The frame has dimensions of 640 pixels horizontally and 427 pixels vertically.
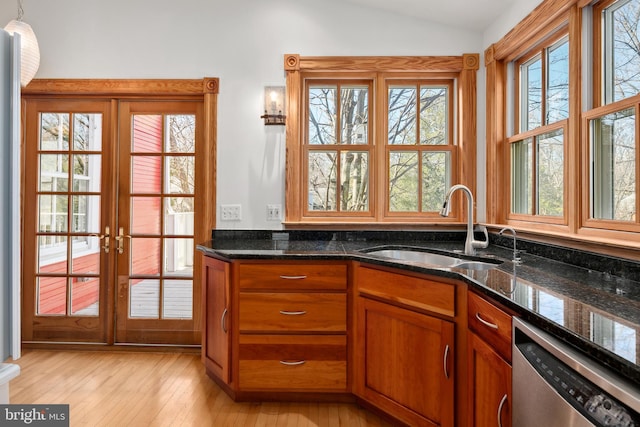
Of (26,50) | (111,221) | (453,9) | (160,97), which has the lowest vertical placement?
(111,221)

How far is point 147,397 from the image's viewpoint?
2283mm

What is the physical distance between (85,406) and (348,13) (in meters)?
3.11

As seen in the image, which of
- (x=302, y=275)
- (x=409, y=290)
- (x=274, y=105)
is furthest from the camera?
(x=274, y=105)

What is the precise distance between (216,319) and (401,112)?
6.54 feet

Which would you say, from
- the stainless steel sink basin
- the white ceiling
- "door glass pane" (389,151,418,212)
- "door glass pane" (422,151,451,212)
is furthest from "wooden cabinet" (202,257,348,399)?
the white ceiling

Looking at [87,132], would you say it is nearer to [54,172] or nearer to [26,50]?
[54,172]

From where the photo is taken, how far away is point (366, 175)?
292 cm

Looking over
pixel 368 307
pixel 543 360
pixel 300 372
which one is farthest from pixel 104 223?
pixel 543 360

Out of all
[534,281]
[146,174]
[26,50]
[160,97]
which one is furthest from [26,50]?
[534,281]

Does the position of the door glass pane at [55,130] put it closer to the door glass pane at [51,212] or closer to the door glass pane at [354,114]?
the door glass pane at [51,212]

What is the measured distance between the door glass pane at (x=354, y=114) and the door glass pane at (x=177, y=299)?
5.48 ft

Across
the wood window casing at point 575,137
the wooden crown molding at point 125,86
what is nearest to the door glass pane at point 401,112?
the wood window casing at point 575,137

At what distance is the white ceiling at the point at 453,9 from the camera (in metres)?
A: 2.51

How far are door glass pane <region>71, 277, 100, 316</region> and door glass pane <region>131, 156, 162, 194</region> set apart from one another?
809 millimetres
